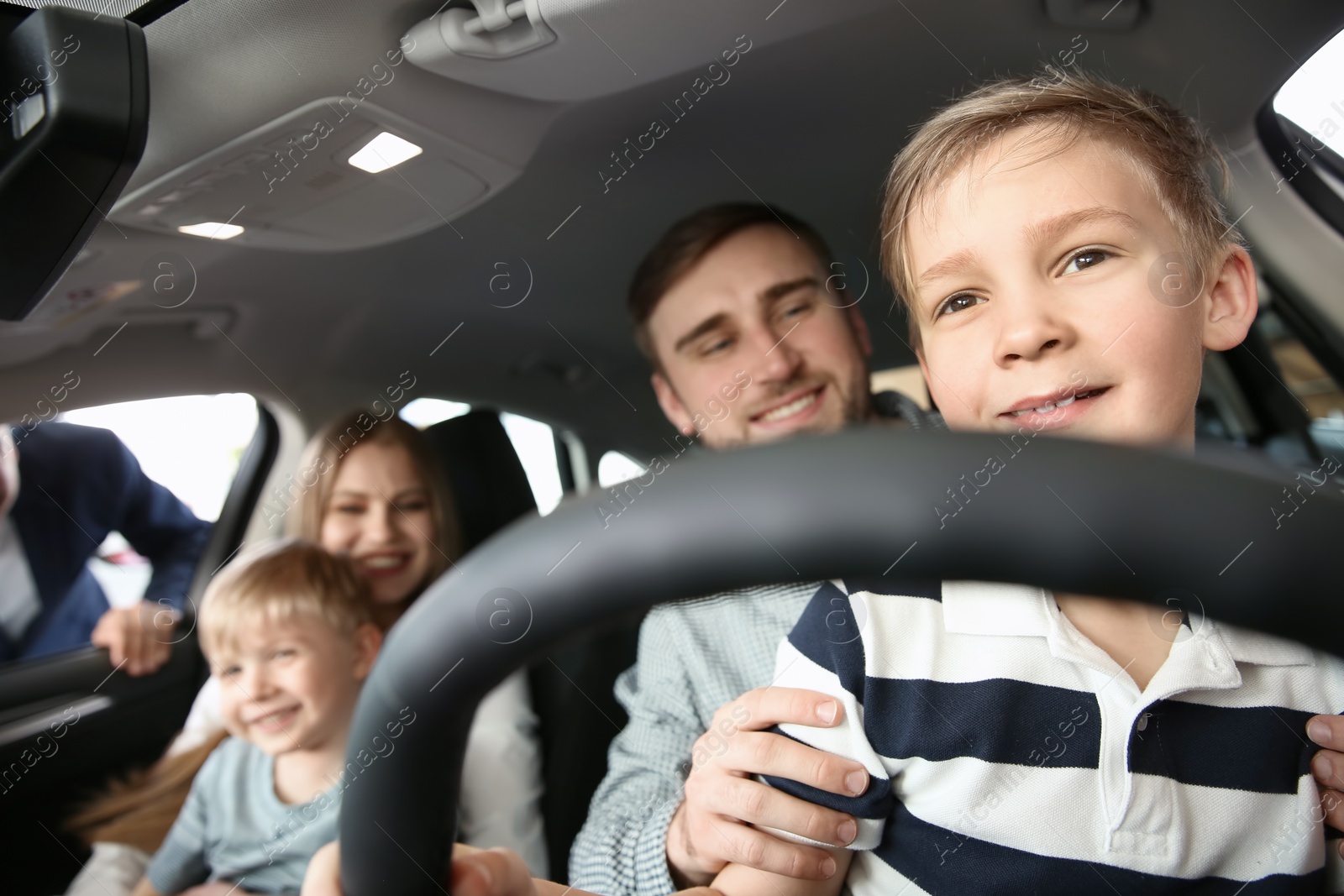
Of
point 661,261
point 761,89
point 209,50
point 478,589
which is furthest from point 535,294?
point 478,589

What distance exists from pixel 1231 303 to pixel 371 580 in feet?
4.10

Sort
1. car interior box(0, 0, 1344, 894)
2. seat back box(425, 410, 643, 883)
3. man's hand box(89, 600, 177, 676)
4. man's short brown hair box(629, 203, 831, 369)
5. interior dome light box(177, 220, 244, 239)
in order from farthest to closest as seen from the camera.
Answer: man's hand box(89, 600, 177, 676), seat back box(425, 410, 643, 883), man's short brown hair box(629, 203, 831, 369), interior dome light box(177, 220, 244, 239), car interior box(0, 0, 1344, 894)

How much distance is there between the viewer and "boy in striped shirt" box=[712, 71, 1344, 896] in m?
0.55

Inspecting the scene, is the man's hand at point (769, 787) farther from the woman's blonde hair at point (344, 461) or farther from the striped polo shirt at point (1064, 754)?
the woman's blonde hair at point (344, 461)

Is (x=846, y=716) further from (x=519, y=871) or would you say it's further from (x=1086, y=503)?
(x=1086, y=503)

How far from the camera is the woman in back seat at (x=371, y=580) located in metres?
1.19

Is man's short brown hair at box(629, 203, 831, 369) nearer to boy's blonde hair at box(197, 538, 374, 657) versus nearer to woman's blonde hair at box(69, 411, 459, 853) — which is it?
woman's blonde hair at box(69, 411, 459, 853)

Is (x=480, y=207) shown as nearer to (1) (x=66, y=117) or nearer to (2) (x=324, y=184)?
(2) (x=324, y=184)

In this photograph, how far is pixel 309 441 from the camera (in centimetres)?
139

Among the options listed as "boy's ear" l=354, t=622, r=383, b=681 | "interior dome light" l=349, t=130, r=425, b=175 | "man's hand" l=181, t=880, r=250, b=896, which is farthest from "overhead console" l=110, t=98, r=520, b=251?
"man's hand" l=181, t=880, r=250, b=896

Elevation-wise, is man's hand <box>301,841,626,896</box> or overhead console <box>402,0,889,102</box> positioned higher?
overhead console <box>402,0,889,102</box>

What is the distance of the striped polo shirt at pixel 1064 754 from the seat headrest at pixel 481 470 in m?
0.93

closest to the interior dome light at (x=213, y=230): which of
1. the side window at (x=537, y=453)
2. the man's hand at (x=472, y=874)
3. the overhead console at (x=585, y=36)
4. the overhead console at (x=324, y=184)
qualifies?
the overhead console at (x=324, y=184)

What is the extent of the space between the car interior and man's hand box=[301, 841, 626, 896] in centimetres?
Result: 17
